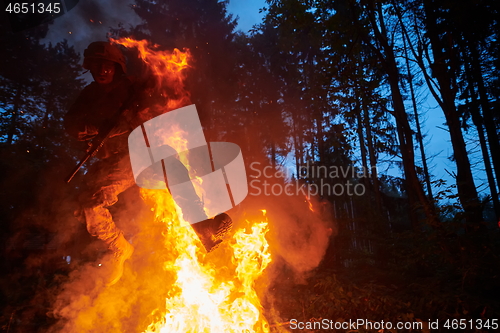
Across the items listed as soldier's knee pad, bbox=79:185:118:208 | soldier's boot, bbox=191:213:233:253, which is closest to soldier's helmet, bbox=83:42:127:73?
soldier's knee pad, bbox=79:185:118:208

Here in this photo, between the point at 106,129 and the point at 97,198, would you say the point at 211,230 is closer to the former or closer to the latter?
the point at 97,198

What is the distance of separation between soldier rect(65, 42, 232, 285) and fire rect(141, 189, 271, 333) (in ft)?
2.25

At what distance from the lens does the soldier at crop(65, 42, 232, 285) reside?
3434 mm

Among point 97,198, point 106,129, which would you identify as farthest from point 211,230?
point 106,129

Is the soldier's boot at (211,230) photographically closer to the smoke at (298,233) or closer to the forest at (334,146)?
the forest at (334,146)

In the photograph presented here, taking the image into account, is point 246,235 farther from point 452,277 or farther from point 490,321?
point 452,277

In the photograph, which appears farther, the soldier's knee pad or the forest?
the forest

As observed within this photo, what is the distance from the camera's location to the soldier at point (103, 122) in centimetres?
343

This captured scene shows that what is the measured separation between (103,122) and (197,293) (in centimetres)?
287

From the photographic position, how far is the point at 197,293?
4332 millimetres

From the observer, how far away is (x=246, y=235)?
4836mm

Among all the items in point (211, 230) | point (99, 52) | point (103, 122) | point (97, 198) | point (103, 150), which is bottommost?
point (211, 230)

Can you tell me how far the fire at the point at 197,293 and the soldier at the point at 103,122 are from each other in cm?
68

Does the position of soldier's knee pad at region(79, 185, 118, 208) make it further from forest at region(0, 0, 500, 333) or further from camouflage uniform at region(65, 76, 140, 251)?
forest at region(0, 0, 500, 333)
